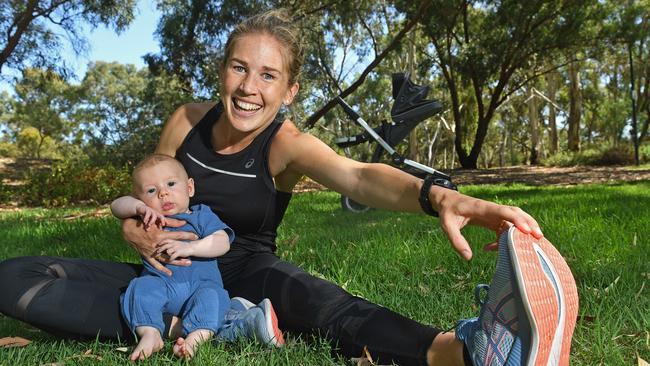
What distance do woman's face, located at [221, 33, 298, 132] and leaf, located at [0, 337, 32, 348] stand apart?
1.17 m

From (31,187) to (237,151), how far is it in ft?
30.9

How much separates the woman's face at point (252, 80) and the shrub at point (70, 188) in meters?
8.62

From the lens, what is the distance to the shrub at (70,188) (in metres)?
10.2

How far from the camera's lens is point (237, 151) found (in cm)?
240

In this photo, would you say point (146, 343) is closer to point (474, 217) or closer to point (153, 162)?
point (153, 162)

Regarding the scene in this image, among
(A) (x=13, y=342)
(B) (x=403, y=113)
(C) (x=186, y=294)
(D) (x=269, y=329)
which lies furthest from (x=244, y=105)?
(B) (x=403, y=113)

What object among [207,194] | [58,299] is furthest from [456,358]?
[58,299]

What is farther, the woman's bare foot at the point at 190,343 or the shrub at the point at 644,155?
the shrub at the point at 644,155

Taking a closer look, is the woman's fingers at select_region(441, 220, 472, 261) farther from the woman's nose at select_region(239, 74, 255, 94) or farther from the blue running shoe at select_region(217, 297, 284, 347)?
the woman's nose at select_region(239, 74, 255, 94)

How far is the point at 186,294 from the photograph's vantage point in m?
2.12

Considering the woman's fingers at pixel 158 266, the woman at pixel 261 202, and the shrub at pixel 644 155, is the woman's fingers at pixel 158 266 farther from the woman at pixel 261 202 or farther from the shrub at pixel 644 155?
the shrub at pixel 644 155

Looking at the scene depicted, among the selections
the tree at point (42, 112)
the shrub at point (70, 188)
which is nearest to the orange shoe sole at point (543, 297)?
the shrub at point (70, 188)

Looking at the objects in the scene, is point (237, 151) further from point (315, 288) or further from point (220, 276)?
point (315, 288)

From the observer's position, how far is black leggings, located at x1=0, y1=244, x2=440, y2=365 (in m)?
1.81
